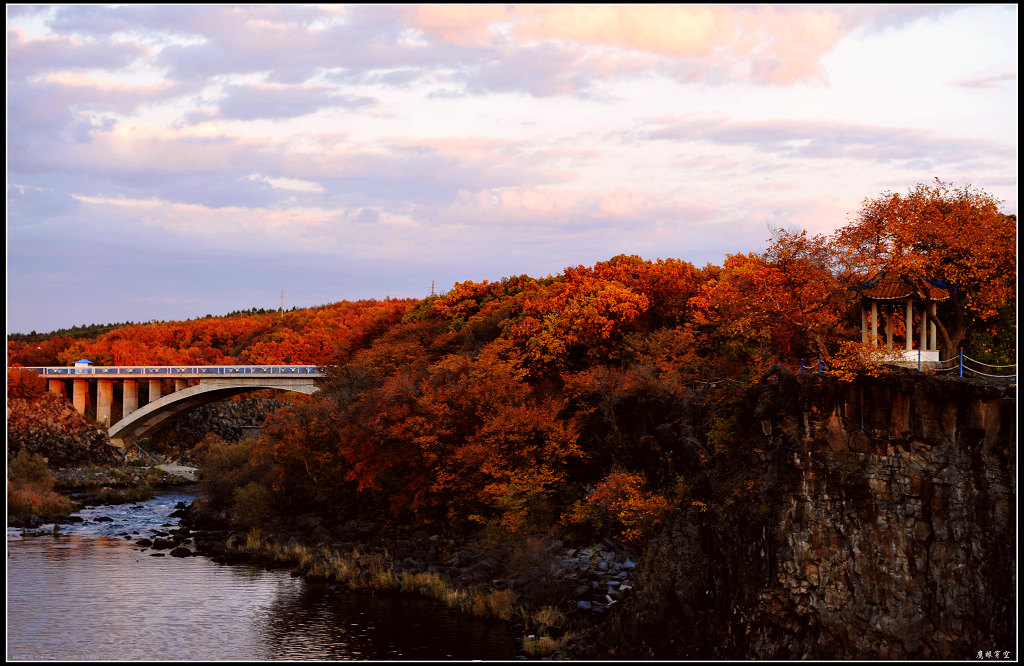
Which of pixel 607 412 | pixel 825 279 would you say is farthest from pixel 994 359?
pixel 607 412

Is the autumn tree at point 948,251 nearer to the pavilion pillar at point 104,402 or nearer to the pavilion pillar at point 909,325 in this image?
the pavilion pillar at point 909,325

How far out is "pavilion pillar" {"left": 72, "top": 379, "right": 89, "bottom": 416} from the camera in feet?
301

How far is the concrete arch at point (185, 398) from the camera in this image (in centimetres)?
8162

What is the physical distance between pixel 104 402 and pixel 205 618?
200 feet

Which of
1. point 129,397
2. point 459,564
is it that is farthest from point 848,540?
point 129,397

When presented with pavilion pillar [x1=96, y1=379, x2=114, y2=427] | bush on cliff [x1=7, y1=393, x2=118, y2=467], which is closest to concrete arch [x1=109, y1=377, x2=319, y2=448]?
pavilion pillar [x1=96, y1=379, x2=114, y2=427]

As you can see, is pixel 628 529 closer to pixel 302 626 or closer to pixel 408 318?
pixel 302 626

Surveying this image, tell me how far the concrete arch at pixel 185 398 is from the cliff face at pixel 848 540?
175 ft

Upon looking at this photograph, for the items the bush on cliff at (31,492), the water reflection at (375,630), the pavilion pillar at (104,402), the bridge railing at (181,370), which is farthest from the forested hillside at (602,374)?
the pavilion pillar at (104,402)

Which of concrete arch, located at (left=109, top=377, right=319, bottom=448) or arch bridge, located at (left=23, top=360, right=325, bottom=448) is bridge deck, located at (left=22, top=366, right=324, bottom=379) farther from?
concrete arch, located at (left=109, top=377, right=319, bottom=448)

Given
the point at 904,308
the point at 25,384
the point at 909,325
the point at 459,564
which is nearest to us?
the point at 909,325

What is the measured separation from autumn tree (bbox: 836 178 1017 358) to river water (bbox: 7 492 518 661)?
19368 mm

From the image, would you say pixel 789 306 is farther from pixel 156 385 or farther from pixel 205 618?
pixel 156 385

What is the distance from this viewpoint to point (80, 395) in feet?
303
